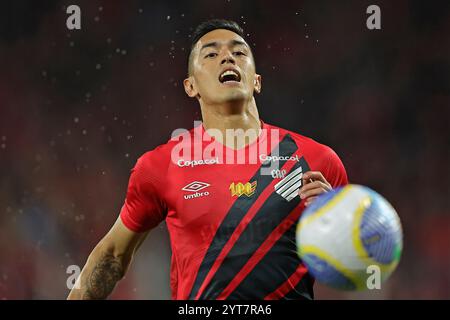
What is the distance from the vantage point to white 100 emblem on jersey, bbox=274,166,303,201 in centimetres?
401

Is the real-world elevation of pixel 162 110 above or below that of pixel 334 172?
above

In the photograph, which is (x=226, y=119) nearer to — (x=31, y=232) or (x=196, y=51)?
(x=196, y=51)

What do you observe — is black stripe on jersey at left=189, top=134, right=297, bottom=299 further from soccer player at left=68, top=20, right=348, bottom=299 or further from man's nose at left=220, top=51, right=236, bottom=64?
man's nose at left=220, top=51, right=236, bottom=64

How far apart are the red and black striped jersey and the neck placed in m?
0.04

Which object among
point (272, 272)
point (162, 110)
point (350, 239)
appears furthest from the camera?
point (162, 110)

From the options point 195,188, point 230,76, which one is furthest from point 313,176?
point 230,76

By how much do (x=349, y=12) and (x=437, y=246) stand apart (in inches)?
111

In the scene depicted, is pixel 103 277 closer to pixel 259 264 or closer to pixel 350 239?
pixel 259 264

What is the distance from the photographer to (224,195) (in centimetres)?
402

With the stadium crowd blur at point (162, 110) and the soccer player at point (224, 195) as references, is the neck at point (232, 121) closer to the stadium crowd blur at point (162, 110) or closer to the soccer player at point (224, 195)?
the soccer player at point (224, 195)

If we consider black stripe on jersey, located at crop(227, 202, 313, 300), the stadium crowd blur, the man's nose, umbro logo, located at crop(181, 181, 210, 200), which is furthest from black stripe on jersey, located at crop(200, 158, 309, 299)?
the stadium crowd blur

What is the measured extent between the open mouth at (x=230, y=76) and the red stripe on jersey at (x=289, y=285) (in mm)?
1200

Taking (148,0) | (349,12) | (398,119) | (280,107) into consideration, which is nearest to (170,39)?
(148,0)

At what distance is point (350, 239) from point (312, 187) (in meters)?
0.51
